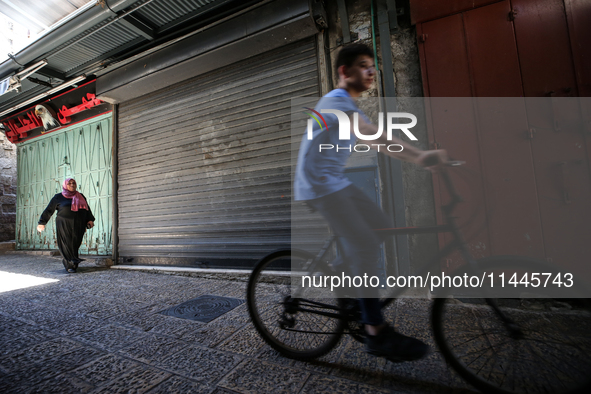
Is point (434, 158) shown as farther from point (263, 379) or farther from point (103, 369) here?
point (103, 369)

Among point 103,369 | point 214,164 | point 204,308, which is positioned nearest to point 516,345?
point 103,369

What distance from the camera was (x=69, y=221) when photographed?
5727 mm

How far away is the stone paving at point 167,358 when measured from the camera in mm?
1597

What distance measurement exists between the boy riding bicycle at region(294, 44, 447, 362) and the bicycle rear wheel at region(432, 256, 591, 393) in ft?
0.79

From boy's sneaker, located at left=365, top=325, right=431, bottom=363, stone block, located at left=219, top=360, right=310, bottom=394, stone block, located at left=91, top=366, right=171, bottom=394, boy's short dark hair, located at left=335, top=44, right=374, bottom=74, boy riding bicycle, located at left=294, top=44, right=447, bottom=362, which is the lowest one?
stone block, located at left=219, top=360, right=310, bottom=394

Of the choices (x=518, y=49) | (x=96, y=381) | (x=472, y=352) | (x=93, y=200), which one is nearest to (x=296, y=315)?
(x=472, y=352)

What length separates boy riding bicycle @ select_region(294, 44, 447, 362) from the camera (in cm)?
155

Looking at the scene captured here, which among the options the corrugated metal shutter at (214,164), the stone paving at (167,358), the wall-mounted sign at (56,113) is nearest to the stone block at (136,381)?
the stone paving at (167,358)

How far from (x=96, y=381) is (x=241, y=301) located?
1627mm

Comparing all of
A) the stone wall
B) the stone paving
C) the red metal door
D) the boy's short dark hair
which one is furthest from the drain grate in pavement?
the stone wall

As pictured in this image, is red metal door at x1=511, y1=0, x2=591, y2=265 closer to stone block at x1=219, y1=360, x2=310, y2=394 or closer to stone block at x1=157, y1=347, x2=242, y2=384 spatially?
stone block at x1=219, y1=360, x2=310, y2=394

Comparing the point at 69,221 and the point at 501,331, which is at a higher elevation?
the point at 69,221

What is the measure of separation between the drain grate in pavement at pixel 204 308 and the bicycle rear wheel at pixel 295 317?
36.2 inches

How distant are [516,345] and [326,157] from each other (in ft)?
4.83
